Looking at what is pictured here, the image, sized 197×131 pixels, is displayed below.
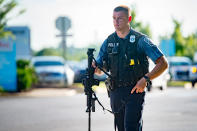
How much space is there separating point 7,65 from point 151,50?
1593 centimetres

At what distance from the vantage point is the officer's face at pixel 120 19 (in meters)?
4.46

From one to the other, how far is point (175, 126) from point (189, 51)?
52.1 m

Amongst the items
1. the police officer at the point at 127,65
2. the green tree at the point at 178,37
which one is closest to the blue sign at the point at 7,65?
the police officer at the point at 127,65

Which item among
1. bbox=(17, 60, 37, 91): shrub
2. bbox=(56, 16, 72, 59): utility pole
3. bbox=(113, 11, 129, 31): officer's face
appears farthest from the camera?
bbox=(56, 16, 72, 59): utility pole

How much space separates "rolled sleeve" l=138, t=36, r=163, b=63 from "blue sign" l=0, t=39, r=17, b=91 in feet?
50.6

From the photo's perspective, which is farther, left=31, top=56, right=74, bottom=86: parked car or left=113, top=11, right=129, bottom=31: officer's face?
left=31, top=56, right=74, bottom=86: parked car

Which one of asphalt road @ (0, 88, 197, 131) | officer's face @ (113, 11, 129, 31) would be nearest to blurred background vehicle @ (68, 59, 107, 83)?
officer's face @ (113, 11, 129, 31)

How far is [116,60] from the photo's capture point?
4.66 m

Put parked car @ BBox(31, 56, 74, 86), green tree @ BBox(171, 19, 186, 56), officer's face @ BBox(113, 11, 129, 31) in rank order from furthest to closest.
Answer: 1. green tree @ BBox(171, 19, 186, 56)
2. parked car @ BBox(31, 56, 74, 86)
3. officer's face @ BBox(113, 11, 129, 31)

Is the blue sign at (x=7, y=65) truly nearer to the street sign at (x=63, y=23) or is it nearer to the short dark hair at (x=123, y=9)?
the street sign at (x=63, y=23)

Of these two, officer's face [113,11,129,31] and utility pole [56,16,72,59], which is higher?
utility pole [56,16,72,59]

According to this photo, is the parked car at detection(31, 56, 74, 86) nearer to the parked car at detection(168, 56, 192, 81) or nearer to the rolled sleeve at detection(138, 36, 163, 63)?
the parked car at detection(168, 56, 192, 81)

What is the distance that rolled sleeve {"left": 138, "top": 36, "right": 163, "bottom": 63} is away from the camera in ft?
14.4

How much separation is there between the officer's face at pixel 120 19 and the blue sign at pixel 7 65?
15.3 metres
